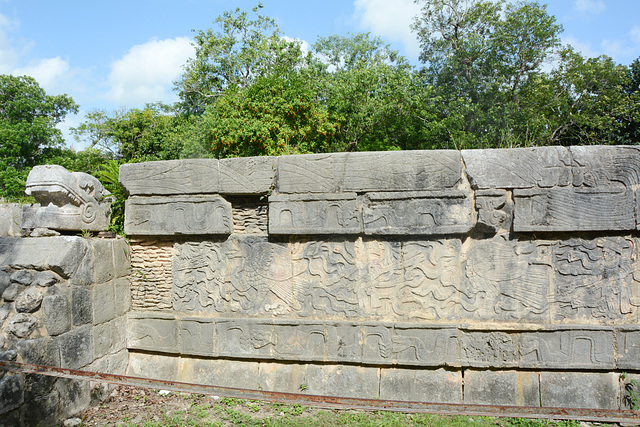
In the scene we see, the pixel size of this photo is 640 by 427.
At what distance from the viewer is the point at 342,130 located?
1159cm

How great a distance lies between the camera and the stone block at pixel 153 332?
142 inches

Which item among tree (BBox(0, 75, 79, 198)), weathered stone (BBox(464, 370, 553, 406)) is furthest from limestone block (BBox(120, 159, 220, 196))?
tree (BBox(0, 75, 79, 198))

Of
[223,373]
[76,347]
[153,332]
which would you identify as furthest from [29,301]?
[223,373]

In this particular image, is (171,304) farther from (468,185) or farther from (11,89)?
(11,89)

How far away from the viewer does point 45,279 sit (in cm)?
296

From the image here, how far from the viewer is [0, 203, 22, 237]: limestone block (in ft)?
12.0

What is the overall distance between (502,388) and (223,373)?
222cm

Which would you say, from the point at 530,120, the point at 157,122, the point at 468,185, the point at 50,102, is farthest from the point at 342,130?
the point at 50,102

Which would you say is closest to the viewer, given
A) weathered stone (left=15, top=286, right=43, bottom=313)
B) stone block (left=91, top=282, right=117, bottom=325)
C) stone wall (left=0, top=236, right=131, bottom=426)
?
stone wall (left=0, top=236, right=131, bottom=426)

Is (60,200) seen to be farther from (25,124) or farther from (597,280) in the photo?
(25,124)

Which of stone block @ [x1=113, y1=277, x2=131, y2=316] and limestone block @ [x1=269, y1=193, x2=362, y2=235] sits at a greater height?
limestone block @ [x1=269, y1=193, x2=362, y2=235]

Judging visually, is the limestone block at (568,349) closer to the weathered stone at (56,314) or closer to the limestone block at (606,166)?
the limestone block at (606,166)

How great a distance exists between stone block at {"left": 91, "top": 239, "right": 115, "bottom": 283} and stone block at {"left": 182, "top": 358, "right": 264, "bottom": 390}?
1.00m

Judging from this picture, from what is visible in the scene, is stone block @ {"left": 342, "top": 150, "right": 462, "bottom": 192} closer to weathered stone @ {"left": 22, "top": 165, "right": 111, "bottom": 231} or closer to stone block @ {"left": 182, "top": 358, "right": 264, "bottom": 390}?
stone block @ {"left": 182, "top": 358, "right": 264, "bottom": 390}
